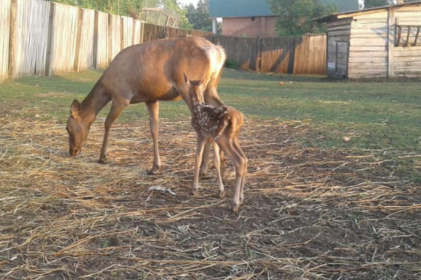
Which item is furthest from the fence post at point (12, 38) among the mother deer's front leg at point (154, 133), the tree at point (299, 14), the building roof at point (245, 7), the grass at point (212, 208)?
the building roof at point (245, 7)

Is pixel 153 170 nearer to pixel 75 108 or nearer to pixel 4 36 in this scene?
pixel 75 108

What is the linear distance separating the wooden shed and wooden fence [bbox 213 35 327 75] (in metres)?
6.33

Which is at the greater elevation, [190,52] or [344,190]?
[190,52]

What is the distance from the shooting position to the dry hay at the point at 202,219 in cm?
387

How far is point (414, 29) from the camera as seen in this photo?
2477cm

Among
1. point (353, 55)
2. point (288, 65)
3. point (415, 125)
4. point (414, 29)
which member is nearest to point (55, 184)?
point (415, 125)

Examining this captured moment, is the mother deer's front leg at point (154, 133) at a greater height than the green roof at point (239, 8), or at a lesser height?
lesser

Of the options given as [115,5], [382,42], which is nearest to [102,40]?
[382,42]

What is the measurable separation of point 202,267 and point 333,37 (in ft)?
79.8

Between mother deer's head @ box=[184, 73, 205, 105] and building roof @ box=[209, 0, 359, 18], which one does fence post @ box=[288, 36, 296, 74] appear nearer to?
building roof @ box=[209, 0, 359, 18]

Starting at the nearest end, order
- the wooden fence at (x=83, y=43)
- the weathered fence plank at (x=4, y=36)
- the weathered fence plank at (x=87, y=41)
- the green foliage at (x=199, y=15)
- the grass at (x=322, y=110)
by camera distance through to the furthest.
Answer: the grass at (x=322, y=110)
the weathered fence plank at (x=4, y=36)
the wooden fence at (x=83, y=43)
the weathered fence plank at (x=87, y=41)
the green foliage at (x=199, y=15)

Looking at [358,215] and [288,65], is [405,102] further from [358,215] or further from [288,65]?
[288,65]

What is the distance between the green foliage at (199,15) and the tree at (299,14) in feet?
117

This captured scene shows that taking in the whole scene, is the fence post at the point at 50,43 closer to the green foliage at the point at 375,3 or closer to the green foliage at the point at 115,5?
the green foliage at the point at 115,5
